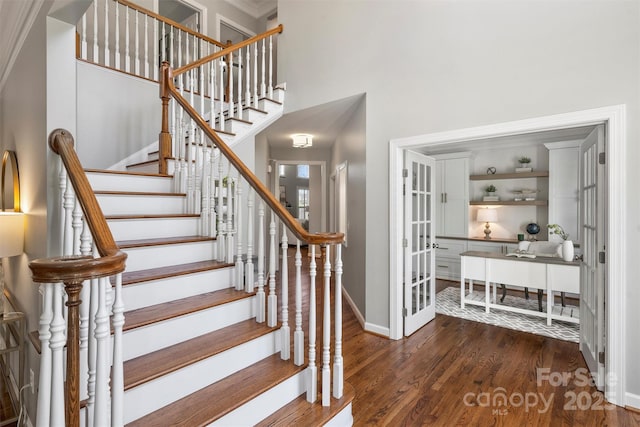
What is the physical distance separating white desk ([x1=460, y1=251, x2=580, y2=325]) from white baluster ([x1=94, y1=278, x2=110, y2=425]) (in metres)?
3.98

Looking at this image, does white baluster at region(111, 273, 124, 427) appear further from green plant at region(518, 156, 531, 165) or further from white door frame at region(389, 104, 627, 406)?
green plant at region(518, 156, 531, 165)

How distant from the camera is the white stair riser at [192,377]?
1468mm

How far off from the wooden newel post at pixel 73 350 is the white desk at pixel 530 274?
13.4 ft

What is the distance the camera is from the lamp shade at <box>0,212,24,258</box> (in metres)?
2.05

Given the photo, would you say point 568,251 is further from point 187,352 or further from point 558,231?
point 187,352

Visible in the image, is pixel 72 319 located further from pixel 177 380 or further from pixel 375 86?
pixel 375 86

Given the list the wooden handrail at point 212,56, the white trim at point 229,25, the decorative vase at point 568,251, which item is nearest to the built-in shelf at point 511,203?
the decorative vase at point 568,251

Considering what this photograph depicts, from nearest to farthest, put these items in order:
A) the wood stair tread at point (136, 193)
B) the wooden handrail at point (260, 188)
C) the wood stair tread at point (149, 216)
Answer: the wooden handrail at point (260, 188), the wood stair tread at point (149, 216), the wood stair tread at point (136, 193)

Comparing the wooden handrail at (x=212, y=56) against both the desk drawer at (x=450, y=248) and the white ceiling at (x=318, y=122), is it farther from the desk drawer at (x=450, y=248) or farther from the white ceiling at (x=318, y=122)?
the desk drawer at (x=450, y=248)

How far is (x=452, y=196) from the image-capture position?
5766mm

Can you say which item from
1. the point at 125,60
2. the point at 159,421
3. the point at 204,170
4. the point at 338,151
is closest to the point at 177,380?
the point at 159,421

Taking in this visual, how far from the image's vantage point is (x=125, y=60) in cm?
398

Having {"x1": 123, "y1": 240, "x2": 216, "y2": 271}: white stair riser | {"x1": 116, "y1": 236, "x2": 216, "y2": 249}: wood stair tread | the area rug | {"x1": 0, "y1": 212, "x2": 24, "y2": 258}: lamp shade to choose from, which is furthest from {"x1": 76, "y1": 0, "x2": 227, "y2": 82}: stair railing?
the area rug

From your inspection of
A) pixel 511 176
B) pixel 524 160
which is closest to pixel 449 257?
pixel 511 176
